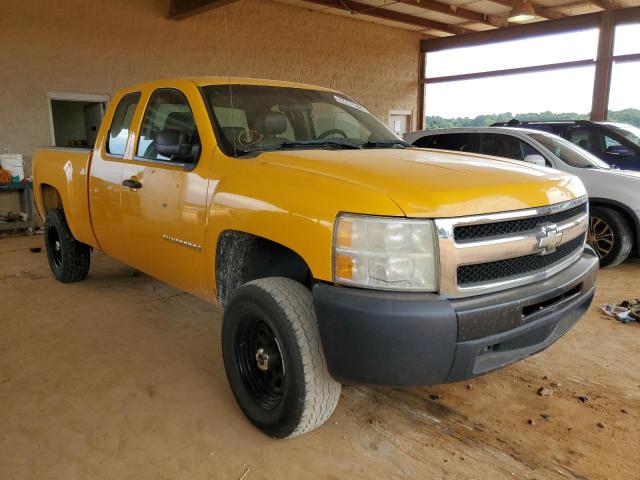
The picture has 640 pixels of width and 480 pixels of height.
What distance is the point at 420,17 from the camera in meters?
14.4

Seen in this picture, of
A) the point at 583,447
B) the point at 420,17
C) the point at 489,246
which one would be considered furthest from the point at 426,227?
the point at 420,17

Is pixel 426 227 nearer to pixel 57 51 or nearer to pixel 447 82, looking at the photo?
pixel 57 51

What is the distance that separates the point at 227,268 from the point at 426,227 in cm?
123

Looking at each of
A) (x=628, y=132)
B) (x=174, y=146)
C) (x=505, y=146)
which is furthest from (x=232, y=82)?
(x=628, y=132)

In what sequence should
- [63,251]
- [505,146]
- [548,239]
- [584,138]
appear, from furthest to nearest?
[584,138] < [505,146] < [63,251] < [548,239]

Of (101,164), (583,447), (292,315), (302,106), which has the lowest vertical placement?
(583,447)

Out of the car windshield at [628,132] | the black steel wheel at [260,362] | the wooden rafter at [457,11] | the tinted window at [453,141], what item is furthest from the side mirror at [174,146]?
the wooden rafter at [457,11]

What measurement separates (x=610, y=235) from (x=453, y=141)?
2.37 m

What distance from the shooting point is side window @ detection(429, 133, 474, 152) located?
6708 mm

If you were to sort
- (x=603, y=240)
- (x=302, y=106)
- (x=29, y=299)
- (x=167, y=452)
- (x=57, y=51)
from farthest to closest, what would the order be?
(x=57, y=51) → (x=603, y=240) → (x=29, y=299) → (x=302, y=106) → (x=167, y=452)

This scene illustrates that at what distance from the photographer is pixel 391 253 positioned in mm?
1919

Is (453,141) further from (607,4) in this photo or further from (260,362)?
(607,4)

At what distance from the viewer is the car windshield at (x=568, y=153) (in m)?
5.83

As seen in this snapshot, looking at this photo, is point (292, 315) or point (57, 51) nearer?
point (292, 315)
